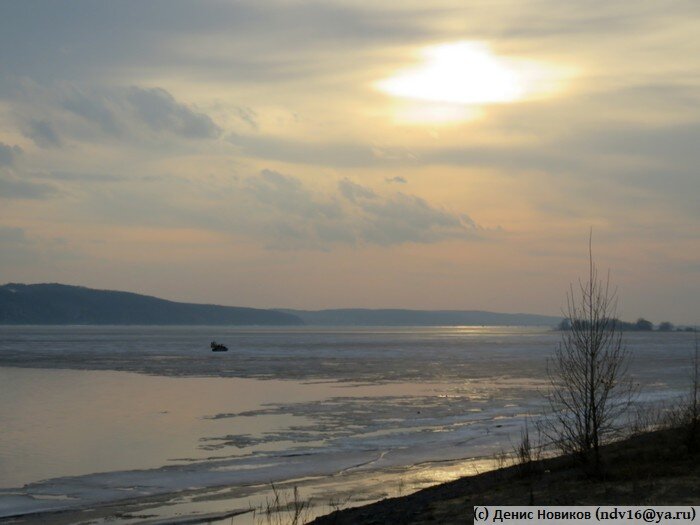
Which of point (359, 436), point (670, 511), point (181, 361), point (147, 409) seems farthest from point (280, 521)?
point (181, 361)

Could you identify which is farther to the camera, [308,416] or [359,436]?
[308,416]

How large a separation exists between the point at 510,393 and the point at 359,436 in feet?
47.6

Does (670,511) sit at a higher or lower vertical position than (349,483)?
higher

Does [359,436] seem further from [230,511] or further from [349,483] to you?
[230,511]

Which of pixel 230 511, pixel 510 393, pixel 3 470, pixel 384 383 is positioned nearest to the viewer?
pixel 230 511

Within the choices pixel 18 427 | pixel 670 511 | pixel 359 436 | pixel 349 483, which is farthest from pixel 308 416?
pixel 670 511

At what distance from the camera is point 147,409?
109 ft

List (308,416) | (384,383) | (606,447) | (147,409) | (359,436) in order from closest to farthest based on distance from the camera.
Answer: (606,447) → (359,436) → (308,416) → (147,409) → (384,383)

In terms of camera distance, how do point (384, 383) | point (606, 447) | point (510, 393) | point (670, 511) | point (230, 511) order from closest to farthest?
point (670, 511)
point (230, 511)
point (606, 447)
point (510, 393)
point (384, 383)

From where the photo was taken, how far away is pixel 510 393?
3862 centimetres

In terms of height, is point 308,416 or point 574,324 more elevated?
point 574,324

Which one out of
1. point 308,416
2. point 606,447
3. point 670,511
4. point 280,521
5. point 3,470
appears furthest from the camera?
point 308,416

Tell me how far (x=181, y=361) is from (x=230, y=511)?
2170 inches

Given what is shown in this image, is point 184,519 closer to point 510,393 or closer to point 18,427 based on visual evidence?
point 18,427
